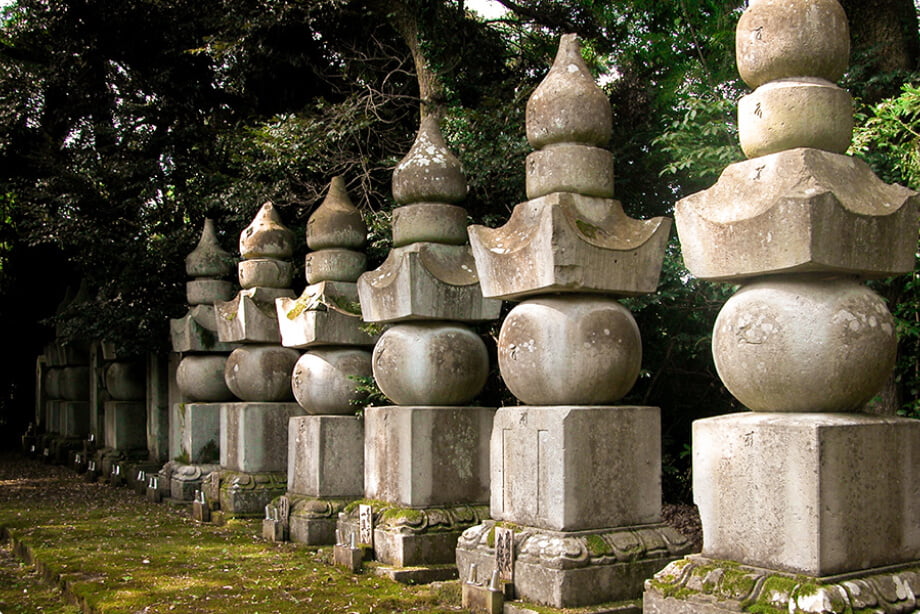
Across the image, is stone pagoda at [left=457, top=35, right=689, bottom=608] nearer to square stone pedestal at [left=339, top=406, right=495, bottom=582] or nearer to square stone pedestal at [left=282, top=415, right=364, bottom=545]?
square stone pedestal at [left=339, top=406, right=495, bottom=582]

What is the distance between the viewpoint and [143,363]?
15281mm

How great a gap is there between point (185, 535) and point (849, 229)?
716 centimetres

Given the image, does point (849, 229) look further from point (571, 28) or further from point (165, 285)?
point (165, 285)

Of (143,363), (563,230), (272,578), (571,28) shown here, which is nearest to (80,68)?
(143,363)

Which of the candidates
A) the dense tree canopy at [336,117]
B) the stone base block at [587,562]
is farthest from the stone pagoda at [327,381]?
the stone base block at [587,562]

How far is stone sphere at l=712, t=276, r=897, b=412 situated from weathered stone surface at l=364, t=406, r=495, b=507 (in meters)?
3.09

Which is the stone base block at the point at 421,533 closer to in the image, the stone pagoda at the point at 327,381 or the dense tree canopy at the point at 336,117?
the stone pagoda at the point at 327,381

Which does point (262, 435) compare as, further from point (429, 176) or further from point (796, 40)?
point (796, 40)

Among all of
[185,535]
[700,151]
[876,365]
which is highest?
[700,151]

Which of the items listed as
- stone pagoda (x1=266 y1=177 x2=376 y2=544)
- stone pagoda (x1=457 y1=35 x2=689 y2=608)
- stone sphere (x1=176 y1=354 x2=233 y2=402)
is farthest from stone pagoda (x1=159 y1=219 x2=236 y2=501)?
stone pagoda (x1=457 y1=35 x2=689 y2=608)

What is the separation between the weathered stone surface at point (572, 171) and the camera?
5828 millimetres

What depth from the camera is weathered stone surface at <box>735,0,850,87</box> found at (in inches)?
169

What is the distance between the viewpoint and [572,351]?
18.2 ft

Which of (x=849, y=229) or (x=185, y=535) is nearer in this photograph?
(x=849, y=229)
